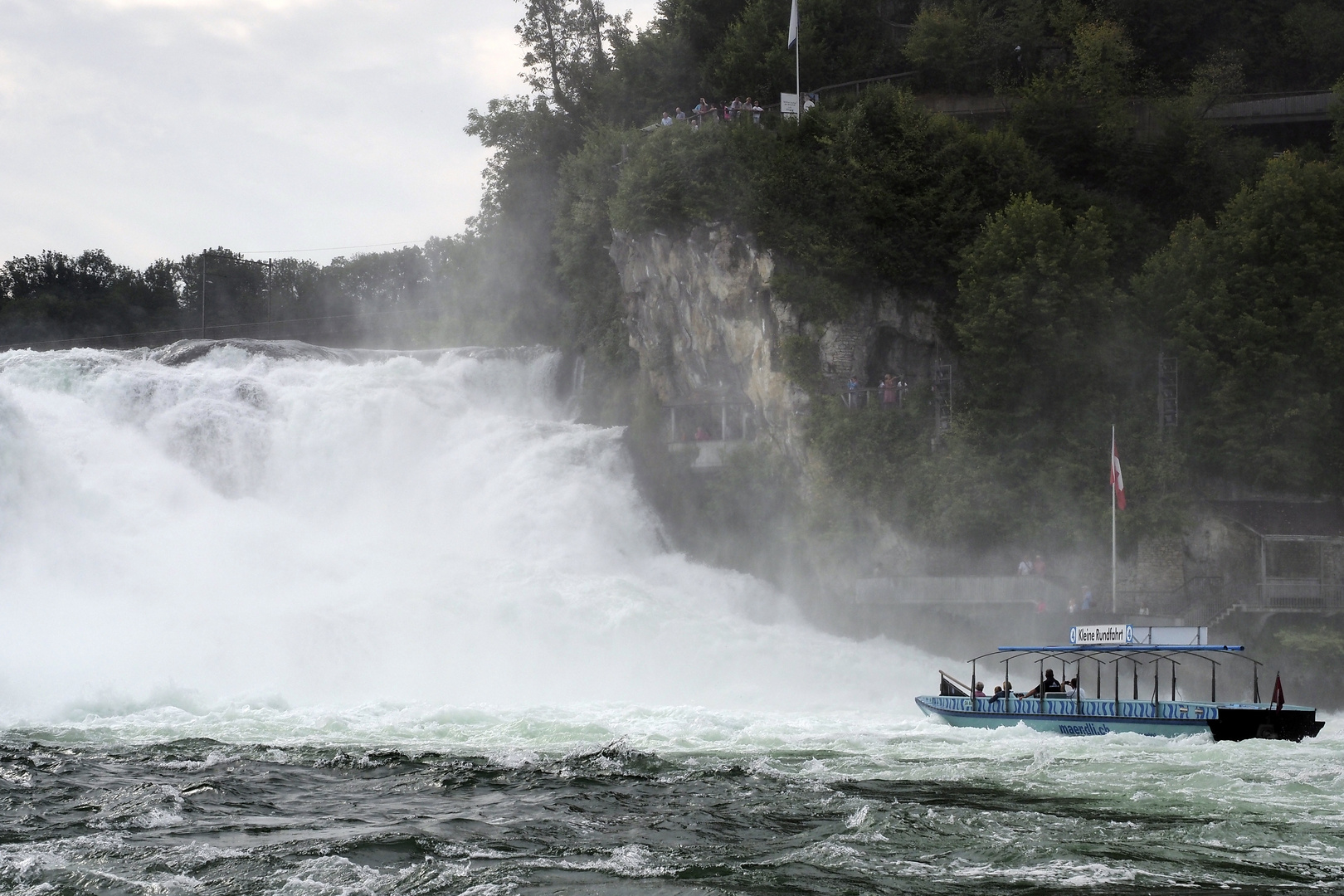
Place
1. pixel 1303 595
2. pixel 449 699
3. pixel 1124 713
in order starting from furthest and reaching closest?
pixel 1303 595, pixel 449 699, pixel 1124 713

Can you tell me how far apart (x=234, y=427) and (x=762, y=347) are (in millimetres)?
19220

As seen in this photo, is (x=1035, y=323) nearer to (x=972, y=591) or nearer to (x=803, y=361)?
(x=803, y=361)

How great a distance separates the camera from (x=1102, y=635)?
29875 millimetres

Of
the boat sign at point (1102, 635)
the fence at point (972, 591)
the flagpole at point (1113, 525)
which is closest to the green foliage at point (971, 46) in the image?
the flagpole at point (1113, 525)

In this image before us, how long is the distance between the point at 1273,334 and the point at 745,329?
16850 millimetres

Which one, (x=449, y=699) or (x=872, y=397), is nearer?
(x=449, y=699)

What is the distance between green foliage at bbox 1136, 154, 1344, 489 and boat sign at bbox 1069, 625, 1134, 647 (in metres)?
11.3

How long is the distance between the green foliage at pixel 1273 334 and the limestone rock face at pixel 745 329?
8.77 metres

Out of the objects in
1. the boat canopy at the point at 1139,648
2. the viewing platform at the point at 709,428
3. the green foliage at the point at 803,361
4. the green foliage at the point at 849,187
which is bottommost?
the boat canopy at the point at 1139,648

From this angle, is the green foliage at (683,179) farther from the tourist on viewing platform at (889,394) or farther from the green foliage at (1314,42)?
the green foliage at (1314,42)

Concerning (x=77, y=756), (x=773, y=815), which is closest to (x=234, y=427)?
(x=77, y=756)

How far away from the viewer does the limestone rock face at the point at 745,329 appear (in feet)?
139

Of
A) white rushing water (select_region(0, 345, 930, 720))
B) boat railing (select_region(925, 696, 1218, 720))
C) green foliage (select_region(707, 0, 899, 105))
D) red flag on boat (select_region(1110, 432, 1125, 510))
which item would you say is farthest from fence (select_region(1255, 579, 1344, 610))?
green foliage (select_region(707, 0, 899, 105))

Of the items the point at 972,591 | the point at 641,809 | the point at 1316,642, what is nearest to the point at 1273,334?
the point at 1316,642
